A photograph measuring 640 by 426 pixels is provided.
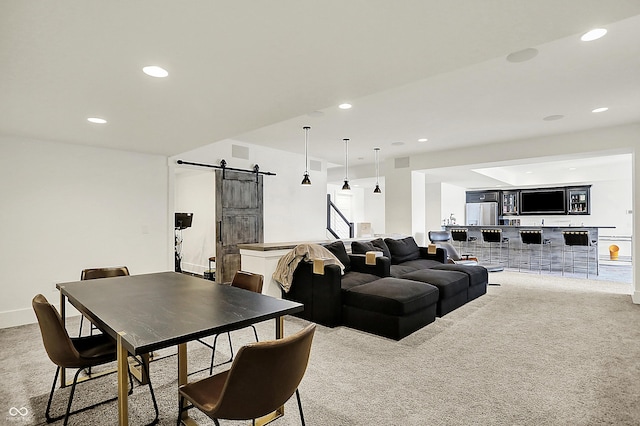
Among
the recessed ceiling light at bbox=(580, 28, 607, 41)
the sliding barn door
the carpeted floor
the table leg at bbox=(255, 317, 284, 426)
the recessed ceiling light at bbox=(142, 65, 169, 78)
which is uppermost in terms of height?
the recessed ceiling light at bbox=(580, 28, 607, 41)

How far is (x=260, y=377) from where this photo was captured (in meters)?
1.39

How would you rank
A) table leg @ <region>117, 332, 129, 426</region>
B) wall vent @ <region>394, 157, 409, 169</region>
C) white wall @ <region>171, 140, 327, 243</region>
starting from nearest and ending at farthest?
table leg @ <region>117, 332, 129, 426</region> < white wall @ <region>171, 140, 327, 243</region> < wall vent @ <region>394, 157, 409, 169</region>

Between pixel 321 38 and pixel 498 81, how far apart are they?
8.29 feet

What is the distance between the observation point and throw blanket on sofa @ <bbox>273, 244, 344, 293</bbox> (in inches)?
168

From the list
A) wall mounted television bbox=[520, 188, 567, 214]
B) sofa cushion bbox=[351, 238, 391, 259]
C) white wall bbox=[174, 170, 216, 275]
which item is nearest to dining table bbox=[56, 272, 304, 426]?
sofa cushion bbox=[351, 238, 391, 259]

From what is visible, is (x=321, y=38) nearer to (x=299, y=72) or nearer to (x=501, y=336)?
(x=299, y=72)

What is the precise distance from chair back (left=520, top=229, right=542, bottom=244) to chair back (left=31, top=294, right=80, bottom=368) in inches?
332

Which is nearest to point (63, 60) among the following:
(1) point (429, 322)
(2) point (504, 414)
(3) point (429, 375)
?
(3) point (429, 375)

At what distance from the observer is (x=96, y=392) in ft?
8.13

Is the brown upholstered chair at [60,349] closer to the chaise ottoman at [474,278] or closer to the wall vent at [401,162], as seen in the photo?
the chaise ottoman at [474,278]

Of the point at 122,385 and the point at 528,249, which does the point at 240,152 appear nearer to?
the point at 122,385

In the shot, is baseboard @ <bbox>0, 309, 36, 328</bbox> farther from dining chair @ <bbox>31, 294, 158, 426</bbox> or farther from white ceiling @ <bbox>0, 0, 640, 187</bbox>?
dining chair @ <bbox>31, 294, 158, 426</bbox>

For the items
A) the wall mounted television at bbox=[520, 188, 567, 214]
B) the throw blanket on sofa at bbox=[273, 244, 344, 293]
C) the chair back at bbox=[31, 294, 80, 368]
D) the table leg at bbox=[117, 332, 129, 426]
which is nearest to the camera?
the table leg at bbox=[117, 332, 129, 426]

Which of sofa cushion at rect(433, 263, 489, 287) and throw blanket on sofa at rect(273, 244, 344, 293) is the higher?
throw blanket on sofa at rect(273, 244, 344, 293)
